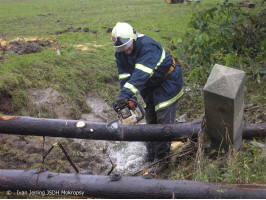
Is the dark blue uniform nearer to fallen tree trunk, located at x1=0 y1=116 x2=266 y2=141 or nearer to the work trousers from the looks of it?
the work trousers

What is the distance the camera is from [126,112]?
325 centimetres

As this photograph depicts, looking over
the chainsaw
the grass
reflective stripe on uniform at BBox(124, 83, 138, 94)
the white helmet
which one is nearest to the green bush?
the grass

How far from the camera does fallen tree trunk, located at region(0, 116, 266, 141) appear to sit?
3.20 meters

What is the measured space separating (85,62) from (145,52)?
11.7 feet

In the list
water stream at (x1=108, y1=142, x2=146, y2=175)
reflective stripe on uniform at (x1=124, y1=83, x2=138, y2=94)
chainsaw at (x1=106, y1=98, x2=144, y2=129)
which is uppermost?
reflective stripe on uniform at (x1=124, y1=83, x2=138, y2=94)

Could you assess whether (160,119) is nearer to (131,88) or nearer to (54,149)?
(131,88)

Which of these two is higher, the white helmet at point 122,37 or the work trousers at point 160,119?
the white helmet at point 122,37

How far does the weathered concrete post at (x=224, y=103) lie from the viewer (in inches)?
→ 103

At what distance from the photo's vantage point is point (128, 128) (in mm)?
3193

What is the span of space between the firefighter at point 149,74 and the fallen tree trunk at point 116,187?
1.01 meters

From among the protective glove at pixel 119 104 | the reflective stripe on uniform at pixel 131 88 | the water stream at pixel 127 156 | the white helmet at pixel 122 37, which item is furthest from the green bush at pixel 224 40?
the protective glove at pixel 119 104

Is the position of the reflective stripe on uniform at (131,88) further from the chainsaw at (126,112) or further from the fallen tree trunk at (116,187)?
the fallen tree trunk at (116,187)

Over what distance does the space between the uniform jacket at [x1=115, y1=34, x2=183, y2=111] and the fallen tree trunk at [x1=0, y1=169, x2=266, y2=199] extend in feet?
3.47

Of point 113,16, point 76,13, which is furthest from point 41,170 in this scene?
point 76,13
